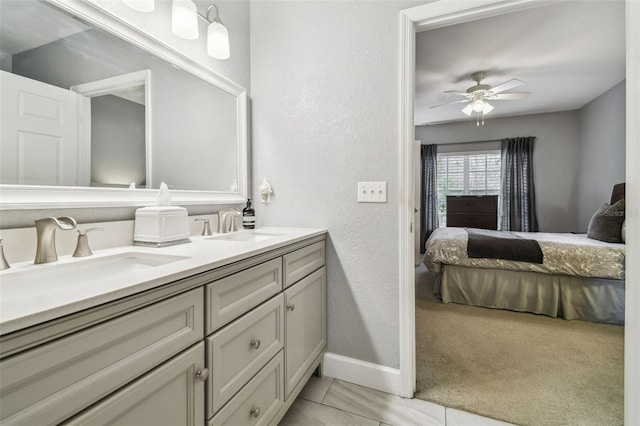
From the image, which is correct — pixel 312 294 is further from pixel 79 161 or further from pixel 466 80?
pixel 466 80

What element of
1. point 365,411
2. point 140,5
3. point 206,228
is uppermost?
point 140,5

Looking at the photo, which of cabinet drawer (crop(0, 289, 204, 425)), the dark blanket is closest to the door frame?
cabinet drawer (crop(0, 289, 204, 425))

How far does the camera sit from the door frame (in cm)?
108

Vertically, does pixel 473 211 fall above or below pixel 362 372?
above

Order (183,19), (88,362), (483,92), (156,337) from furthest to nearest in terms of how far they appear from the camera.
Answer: (483,92) → (183,19) → (156,337) → (88,362)

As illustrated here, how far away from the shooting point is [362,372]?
162 centimetres

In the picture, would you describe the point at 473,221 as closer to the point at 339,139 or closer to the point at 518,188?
the point at 518,188

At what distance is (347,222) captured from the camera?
5.48 feet

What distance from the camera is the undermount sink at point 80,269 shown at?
767 mm

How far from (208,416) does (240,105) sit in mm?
1628

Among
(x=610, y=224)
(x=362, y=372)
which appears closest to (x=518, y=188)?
(x=610, y=224)

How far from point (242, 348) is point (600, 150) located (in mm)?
5406

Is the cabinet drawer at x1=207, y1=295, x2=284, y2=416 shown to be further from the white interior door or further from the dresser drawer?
the dresser drawer

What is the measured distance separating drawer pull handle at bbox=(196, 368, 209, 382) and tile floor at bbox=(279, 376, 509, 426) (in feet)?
2.44
